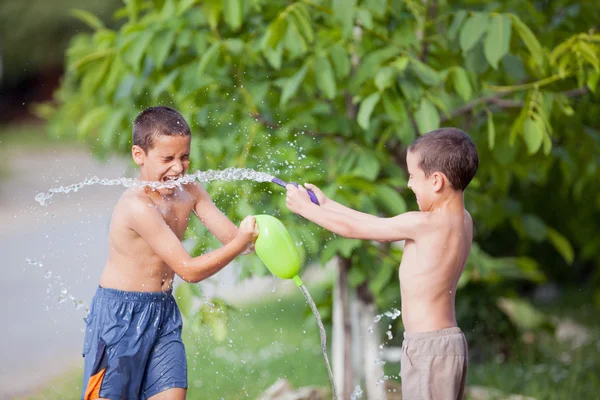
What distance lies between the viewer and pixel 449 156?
275 centimetres

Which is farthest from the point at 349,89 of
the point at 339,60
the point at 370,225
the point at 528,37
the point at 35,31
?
the point at 35,31

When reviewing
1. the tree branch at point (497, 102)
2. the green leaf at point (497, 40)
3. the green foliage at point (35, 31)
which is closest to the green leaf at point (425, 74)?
the green leaf at point (497, 40)

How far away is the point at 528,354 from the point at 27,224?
8642mm

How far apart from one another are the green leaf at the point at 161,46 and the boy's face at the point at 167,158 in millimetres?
868

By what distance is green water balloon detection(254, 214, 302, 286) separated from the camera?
2752mm

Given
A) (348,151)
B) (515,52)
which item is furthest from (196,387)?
(515,52)

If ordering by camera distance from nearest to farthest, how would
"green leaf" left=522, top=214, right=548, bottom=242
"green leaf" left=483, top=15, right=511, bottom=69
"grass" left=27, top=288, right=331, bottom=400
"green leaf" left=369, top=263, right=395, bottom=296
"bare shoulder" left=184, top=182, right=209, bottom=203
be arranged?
"bare shoulder" left=184, top=182, right=209, bottom=203 → "green leaf" left=483, top=15, right=511, bottom=69 → "green leaf" left=369, top=263, right=395, bottom=296 → "green leaf" left=522, top=214, right=548, bottom=242 → "grass" left=27, top=288, right=331, bottom=400

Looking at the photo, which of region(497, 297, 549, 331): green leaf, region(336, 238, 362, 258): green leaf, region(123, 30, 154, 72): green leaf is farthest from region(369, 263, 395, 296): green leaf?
region(497, 297, 549, 331): green leaf

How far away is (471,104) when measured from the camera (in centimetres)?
388

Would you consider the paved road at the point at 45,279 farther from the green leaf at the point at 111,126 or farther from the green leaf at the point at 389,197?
the green leaf at the point at 389,197

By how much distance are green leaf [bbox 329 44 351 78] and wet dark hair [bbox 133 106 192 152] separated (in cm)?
89

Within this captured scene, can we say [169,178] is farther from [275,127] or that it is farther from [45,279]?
[45,279]

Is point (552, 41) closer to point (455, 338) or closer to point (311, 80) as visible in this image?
point (311, 80)

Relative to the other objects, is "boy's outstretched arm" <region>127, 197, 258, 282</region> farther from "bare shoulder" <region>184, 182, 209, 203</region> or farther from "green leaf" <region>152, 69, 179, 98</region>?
"green leaf" <region>152, 69, 179, 98</region>
